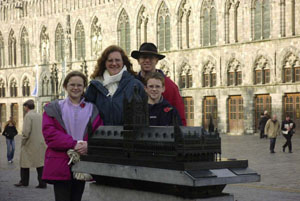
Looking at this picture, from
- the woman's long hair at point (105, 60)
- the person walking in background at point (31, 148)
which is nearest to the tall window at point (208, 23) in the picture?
the person walking in background at point (31, 148)

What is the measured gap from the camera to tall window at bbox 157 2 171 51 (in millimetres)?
41156

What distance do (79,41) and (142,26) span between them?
7726 millimetres

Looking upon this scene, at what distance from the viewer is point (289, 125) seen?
69.2 ft

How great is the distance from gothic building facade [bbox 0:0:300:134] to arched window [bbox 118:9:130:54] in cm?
8

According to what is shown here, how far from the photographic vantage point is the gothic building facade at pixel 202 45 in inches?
1340

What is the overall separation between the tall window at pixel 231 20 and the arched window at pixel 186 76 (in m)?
3.79

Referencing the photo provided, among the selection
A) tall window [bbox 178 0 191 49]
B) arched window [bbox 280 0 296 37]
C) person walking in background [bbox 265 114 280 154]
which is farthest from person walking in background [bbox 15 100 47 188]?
tall window [bbox 178 0 191 49]

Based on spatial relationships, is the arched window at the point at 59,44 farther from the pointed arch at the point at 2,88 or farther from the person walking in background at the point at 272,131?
the person walking in background at the point at 272,131

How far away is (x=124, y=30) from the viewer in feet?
146

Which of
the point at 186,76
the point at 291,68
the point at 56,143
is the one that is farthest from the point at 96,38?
the point at 56,143

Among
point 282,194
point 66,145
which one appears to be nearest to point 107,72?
point 66,145

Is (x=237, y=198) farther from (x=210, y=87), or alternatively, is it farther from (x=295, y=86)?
(x=210, y=87)

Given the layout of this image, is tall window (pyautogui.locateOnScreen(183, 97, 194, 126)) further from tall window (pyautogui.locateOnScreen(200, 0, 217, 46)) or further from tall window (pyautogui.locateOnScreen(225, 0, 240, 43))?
tall window (pyautogui.locateOnScreen(225, 0, 240, 43))

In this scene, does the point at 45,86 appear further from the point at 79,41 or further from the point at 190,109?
the point at 190,109
